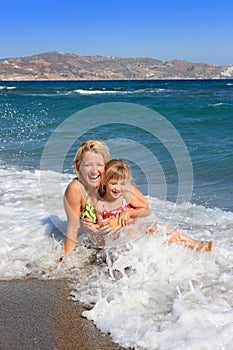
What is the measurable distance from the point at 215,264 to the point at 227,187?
4.06m

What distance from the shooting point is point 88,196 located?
16.0 ft

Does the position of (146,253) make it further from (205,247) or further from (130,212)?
(205,247)

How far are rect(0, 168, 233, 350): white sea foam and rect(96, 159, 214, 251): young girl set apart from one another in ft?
0.38

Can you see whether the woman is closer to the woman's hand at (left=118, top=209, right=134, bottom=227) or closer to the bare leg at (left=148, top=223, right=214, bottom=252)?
the woman's hand at (left=118, top=209, right=134, bottom=227)

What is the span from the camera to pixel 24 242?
5.32m

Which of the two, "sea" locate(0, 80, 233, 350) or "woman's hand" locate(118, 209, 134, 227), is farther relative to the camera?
"woman's hand" locate(118, 209, 134, 227)

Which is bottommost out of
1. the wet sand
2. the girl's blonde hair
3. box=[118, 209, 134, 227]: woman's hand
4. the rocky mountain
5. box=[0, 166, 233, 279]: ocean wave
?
the wet sand

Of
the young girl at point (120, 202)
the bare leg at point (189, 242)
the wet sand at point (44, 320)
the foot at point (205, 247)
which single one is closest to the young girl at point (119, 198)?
the young girl at point (120, 202)

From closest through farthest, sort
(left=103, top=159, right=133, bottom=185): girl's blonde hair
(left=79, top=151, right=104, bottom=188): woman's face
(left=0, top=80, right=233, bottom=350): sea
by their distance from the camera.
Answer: (left=0, top=80, right=233, bottom=350): sea < (left=103, top=159, right=133, bottom=185): girl's blonde hair < (left=79, top=151, right=104, bottom=188): woman's face

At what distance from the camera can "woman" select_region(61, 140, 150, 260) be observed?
474 centimetres

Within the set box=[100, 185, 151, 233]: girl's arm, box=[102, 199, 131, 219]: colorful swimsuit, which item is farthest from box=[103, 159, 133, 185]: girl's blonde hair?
box=[102, 199, 131, 219]: colorful swimsuit

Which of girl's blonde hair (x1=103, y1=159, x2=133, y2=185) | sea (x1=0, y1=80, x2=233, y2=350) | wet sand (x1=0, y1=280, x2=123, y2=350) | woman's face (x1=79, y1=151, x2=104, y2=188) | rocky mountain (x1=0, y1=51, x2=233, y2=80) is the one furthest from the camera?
rocky mountain (x1=0, y1=51, x2=233, y2=80)

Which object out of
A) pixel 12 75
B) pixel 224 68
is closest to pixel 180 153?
pixel 12 75

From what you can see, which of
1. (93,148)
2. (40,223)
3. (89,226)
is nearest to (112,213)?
(89,226)
